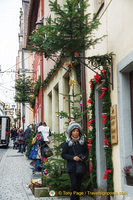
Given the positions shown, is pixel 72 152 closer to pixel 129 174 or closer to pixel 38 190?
pixel 129 174

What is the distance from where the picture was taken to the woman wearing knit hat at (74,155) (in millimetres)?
5527

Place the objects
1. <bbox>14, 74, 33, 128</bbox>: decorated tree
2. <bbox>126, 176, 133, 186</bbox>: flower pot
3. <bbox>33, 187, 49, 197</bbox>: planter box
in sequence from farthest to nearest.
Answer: <bbox>14, 74, 33, 128</bbox>: decorated tree < <bbox>33, 187, 49, 197</bbox>: planter box < <bbox>126, 176, 133, 186</bbox>: flower pot

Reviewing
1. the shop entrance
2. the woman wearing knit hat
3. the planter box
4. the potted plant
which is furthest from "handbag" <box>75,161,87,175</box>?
the planter box

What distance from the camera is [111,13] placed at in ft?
20.9

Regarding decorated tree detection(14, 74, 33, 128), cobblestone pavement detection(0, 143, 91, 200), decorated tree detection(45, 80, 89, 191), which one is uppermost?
decorated tree detection(14, 74, 33, 128)

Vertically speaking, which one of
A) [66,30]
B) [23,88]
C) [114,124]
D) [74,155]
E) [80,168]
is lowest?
[80,168]

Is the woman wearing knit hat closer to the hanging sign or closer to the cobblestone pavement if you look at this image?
the hanging sign

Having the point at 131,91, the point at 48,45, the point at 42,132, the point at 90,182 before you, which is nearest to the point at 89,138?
the point at 90,182

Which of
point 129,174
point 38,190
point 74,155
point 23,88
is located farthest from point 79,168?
point 23,88

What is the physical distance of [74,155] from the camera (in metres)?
5.55

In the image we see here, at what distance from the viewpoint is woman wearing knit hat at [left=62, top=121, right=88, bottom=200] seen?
5.53 m

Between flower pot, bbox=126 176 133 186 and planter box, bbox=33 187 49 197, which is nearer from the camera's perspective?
flower pot, bbox=126 176 133 186

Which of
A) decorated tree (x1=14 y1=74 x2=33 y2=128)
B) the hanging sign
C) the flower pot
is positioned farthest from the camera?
decorated tree (x1=14 y1=74 x2=33 y2=128)

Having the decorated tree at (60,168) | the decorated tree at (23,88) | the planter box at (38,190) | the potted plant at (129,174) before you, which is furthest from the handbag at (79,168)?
the decorated tree at (23,88)
